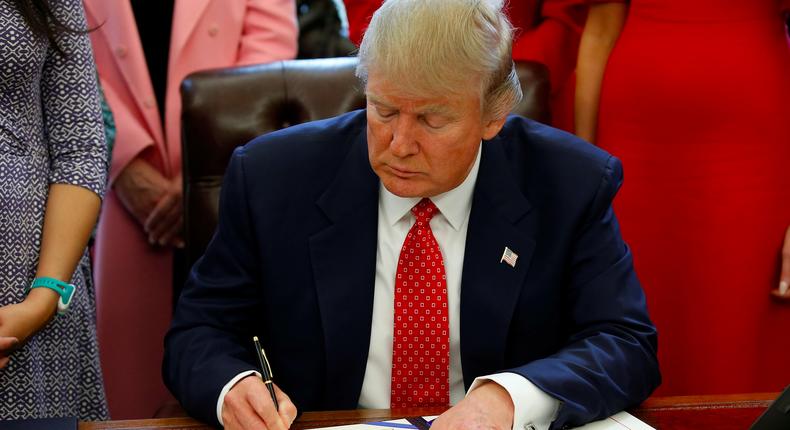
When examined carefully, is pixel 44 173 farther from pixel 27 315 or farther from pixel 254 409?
pixel 254 409

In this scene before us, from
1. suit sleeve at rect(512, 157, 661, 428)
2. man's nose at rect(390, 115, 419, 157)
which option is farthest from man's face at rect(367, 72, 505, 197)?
suit sleeve at rect(512, 157, 661, 428)

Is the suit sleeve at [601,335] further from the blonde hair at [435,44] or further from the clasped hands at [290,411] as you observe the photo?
the blonde hair at [435,44]

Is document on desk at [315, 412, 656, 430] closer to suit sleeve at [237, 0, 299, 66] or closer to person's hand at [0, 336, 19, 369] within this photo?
person's hand at [0, 336, 19, 369]

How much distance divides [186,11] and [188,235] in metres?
0.78

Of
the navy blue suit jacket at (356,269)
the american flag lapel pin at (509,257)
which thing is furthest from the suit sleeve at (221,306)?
the american flag lapel pin at (509,257)

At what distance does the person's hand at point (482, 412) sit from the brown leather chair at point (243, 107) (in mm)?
797

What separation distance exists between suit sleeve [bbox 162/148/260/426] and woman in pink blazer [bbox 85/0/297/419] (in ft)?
2.81

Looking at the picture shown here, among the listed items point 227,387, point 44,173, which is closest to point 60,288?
point 44,173

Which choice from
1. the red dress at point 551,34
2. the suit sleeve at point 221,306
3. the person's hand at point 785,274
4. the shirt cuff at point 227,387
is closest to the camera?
the shirt cuff at point 227,387

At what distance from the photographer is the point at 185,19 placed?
287 centimetres

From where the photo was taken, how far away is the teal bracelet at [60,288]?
6.64ft

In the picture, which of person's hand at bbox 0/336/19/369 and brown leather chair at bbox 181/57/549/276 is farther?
brown leather chair at bbox 181/57/549/276

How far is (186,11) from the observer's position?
113 inches

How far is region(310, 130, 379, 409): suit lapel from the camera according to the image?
1939 mm
